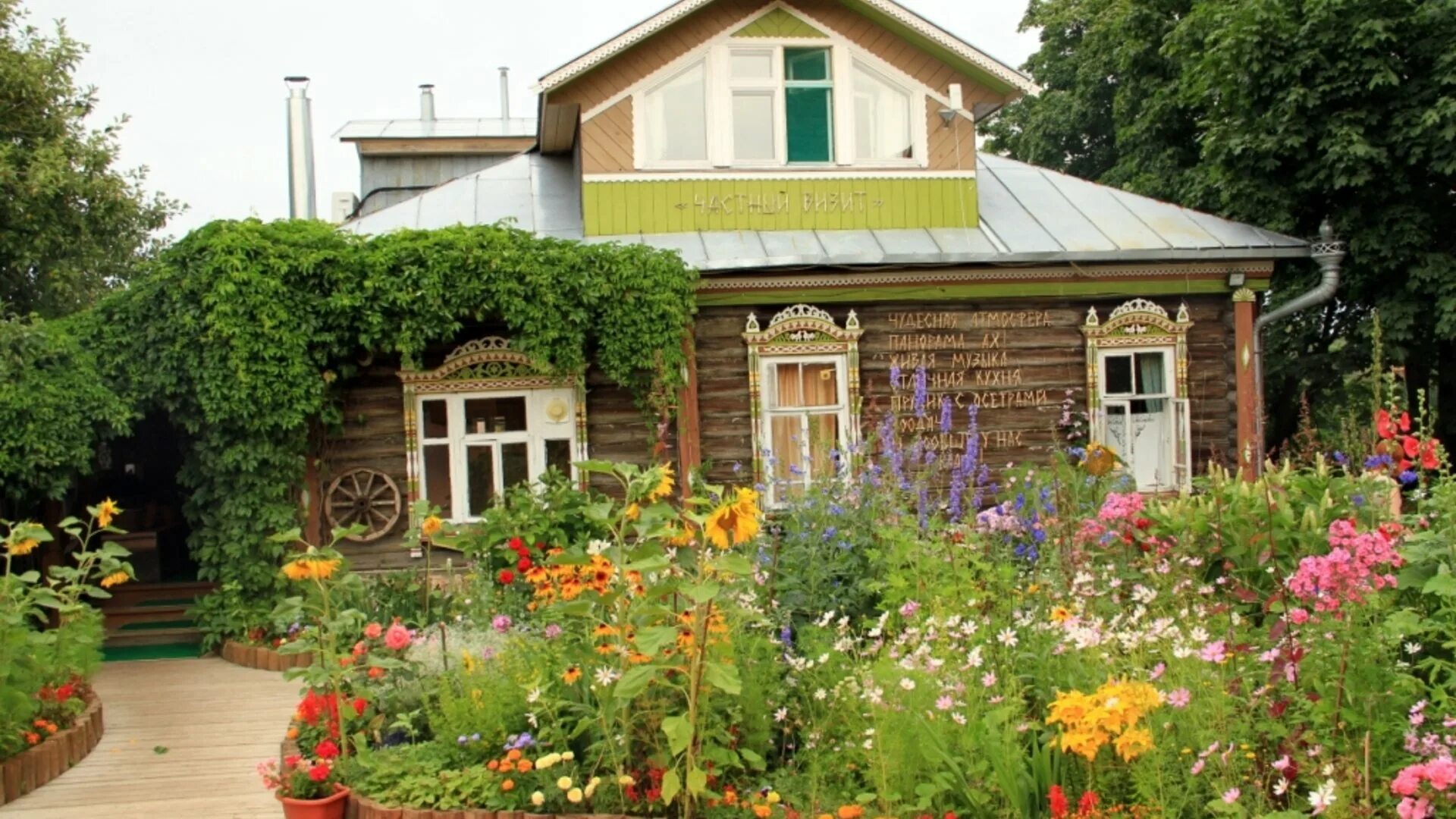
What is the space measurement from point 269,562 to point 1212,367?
859 centimetres

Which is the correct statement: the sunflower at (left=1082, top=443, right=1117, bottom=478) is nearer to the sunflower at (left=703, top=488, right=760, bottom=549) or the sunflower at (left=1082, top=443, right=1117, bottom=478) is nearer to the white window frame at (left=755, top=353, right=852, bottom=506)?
the white window frame at (left=755, top=353, right=852, bottom=506)

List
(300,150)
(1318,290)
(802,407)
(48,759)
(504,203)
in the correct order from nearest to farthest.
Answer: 1. (48,759)
2. (802,407)
3. (1318,290)
4. (504,203)
5. (300,150)

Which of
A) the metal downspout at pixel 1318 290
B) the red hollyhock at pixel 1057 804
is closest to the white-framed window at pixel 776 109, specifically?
the metal downspout at pixel 1318 290

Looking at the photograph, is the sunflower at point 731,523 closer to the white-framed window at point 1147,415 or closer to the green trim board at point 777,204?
the green trim board at point 777,204

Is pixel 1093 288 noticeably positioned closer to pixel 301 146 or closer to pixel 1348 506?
pixel 1348 506

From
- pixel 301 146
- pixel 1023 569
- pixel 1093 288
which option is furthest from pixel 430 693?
pixel 301 146

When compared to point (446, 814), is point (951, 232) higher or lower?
higher

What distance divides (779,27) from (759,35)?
0.20 metres

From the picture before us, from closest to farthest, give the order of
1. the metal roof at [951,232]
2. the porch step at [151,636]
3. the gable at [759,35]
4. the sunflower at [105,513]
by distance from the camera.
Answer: the sunflower at [105,513]
the porch step at [151,636]
the metal roof at [951,232]
the gable at [759,35]

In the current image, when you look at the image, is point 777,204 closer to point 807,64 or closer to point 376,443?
point 807,64

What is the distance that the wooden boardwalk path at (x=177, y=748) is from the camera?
5867mm

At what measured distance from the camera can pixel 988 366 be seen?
11508mm

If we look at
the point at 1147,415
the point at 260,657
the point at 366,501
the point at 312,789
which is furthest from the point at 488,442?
the point at 1147,415

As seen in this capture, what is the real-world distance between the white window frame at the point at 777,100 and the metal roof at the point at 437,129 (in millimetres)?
10052
